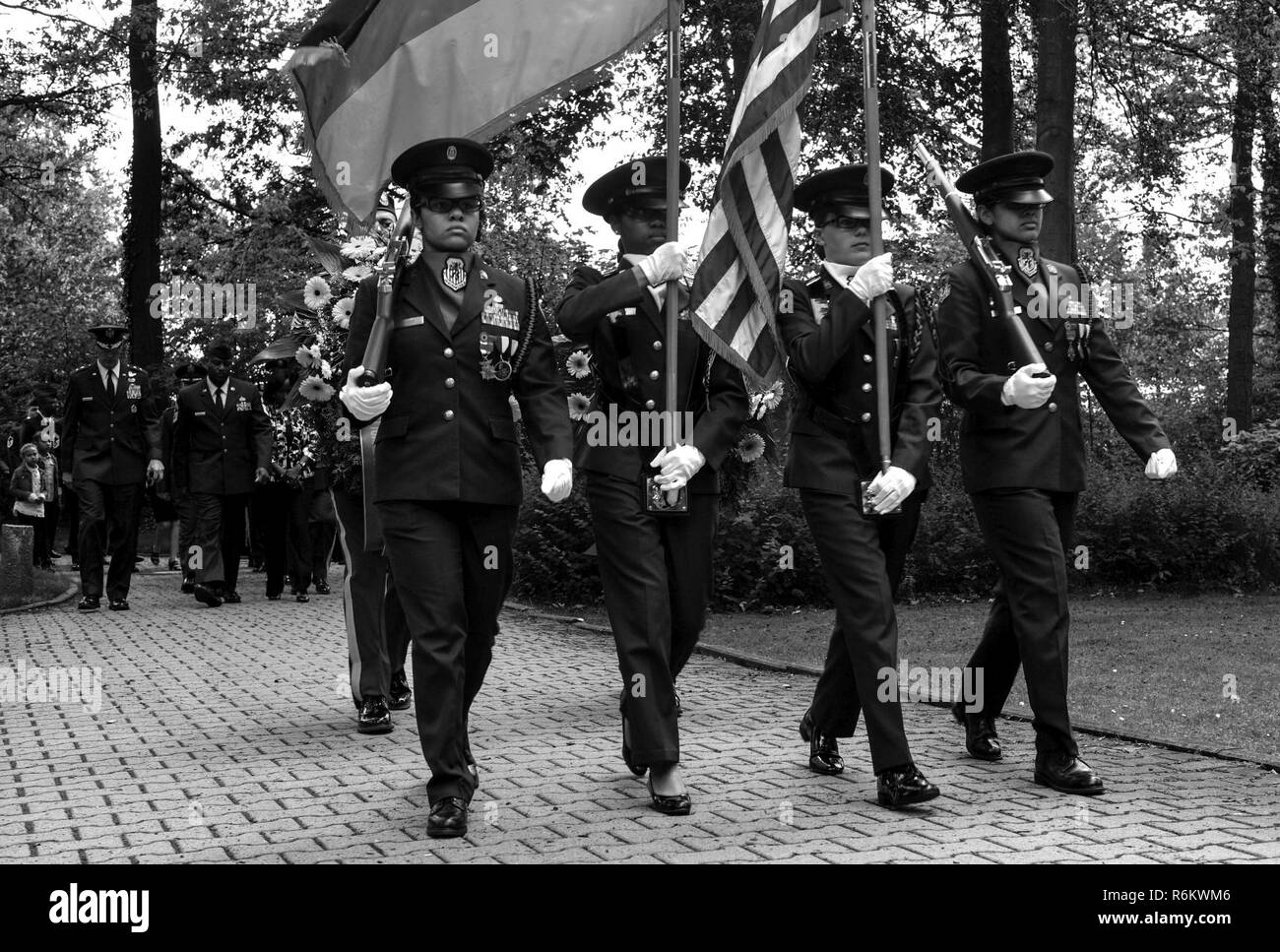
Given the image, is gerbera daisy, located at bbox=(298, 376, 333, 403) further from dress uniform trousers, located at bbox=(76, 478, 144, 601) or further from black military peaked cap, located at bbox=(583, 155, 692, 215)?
dress uniform trousers, located at bbox=(76, 478, 144, 601)

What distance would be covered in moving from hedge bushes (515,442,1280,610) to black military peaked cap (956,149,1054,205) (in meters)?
7.42

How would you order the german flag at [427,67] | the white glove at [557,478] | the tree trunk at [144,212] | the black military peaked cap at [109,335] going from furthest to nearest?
the tree trunk at [144,212]
the black military peaked cap at [109,335]
the german flag at [427,67]
the white glove at [557,478]

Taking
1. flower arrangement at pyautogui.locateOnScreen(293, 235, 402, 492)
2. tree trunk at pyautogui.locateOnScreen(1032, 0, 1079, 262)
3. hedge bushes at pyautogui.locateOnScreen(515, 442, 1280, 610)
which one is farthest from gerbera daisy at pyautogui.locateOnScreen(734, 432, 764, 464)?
tree trunk at pyautogui.locateOnScreen(1032, 0, 1079, 262)

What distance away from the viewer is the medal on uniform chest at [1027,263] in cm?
651

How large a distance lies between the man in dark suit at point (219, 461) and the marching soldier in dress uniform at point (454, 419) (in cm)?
936

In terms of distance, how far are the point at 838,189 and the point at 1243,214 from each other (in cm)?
1866

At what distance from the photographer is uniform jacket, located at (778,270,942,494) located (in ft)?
20.0

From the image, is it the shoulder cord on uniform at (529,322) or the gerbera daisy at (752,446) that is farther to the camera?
the gerbera daisy at (752,446)

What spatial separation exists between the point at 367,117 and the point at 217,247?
24.0 m

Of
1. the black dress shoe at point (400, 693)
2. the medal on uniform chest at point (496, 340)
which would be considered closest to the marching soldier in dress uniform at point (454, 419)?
the medal on uniform chest at point (496, 340)

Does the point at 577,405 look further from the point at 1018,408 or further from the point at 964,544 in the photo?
the point at 964,544

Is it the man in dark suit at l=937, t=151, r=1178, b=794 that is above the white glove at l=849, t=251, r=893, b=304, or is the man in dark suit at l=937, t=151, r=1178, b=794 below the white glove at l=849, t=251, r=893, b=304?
below

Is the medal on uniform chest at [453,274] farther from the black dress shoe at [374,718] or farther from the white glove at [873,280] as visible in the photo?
the black dress shoe at [374,718]

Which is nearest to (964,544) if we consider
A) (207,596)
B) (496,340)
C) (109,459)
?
(207,596)
